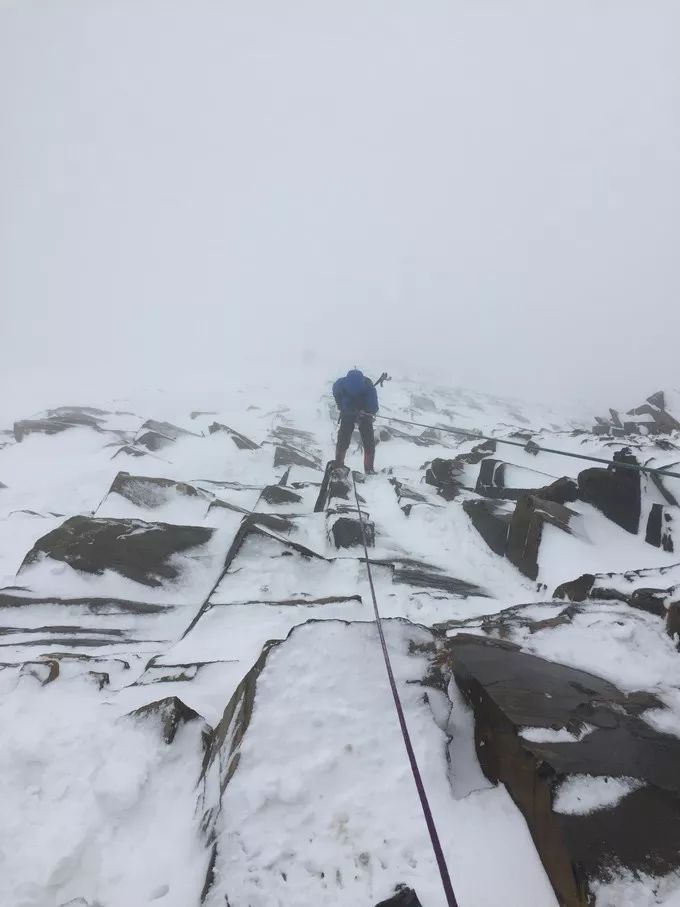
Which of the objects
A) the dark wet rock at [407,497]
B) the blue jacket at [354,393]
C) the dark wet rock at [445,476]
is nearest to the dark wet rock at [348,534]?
the dark wet rock at [407,497]

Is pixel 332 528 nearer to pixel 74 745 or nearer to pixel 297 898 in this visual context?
pixel 74 745

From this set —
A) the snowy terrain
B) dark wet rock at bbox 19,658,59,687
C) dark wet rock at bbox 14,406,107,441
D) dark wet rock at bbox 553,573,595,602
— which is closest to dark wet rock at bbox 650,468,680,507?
the snowy terrain

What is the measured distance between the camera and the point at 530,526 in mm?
6348

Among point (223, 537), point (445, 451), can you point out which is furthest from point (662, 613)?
point (445, 451)

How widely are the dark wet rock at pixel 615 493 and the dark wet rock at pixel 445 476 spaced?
312 centimetres

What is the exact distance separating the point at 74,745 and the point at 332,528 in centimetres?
460

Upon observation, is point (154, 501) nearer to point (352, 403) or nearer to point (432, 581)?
point (432, 581)

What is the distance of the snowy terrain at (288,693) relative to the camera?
2.06 m

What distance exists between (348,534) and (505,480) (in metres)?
4.62

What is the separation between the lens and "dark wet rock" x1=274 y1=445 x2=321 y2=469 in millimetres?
13352

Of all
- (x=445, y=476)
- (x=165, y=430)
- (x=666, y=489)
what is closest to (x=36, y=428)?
(x=165, y=430)

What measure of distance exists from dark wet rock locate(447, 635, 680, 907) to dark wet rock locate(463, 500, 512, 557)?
375 cm

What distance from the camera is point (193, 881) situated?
2.04 meters

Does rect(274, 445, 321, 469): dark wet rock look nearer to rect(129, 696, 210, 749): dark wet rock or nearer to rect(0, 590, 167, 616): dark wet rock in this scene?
rect(0, 590, 167, 616): dark wet rock
